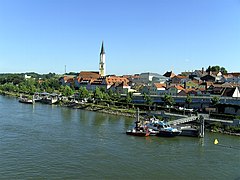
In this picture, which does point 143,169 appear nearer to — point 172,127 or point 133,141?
point 133,141

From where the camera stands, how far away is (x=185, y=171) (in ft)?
43.1

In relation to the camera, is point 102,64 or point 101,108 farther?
point 102,64

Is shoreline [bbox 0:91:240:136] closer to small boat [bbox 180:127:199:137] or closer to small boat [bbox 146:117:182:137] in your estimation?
small boat [bbox 146:117:182:137]

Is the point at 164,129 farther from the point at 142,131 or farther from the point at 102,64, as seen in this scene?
the point at 102,64

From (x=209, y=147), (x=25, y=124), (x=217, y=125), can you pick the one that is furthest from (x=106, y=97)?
(x=209, y=147)

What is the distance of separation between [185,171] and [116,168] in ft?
9.22

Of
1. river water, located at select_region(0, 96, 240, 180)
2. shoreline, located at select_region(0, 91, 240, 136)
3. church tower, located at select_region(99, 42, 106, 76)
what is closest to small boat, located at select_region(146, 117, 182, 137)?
river water, located at select_region(0, 96, 240, 180)

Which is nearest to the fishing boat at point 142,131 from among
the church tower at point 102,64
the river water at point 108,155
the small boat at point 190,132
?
the river water at point 108,155

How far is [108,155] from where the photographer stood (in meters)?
15.0

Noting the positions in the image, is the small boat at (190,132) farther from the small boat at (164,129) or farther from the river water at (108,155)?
the river water at (108,155)

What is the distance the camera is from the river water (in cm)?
1265

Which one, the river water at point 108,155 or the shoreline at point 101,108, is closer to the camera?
the river water at point 108,155

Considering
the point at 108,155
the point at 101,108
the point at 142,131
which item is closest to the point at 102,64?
the point at 101,108

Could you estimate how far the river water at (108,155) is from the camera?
41.5 feet
